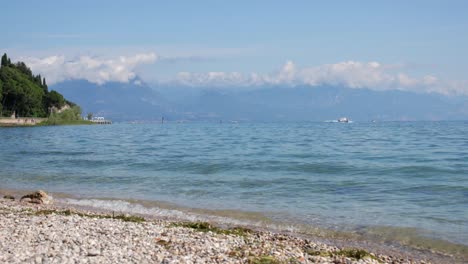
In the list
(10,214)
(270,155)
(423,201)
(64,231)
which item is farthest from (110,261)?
(270,155)

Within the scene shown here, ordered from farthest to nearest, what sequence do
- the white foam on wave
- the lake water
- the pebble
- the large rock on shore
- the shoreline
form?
the large rock on shore < the lake water < the white foam on wave < the shoreline < the pebble

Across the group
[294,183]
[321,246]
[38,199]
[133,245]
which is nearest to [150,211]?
[38,199]

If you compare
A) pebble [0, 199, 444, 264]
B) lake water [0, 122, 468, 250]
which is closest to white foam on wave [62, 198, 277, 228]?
lake water [0, 122, 468, 250]

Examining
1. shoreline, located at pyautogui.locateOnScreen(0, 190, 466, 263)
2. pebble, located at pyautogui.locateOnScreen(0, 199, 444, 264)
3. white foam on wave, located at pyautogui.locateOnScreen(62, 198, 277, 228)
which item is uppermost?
pebble, located at pyautogui.locateOnScreen(0, 199, 444, 264)

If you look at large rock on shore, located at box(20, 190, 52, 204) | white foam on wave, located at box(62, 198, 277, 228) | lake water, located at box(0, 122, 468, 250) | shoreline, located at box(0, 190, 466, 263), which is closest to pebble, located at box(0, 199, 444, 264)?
shoreline, located at box(0, 190, 466, 263)

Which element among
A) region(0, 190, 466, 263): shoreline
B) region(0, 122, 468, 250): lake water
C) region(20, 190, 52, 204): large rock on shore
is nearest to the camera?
region(0, 190, 466, 263): shoreline

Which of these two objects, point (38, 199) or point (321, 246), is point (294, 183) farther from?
point (321, 246)

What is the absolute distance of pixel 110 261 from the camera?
12.3 metres

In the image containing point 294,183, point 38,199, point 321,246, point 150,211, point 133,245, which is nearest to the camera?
point 133,245

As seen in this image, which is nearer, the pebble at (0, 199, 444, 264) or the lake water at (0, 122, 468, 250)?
the pebble at (0, 199, 444, 264)

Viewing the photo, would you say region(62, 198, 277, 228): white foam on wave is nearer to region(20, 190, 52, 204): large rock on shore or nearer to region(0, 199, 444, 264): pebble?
region(20, 190, 52, 204): large rock on shore

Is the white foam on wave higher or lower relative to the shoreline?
lower

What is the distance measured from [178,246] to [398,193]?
1771cm

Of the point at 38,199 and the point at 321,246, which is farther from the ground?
the point at 321,246
